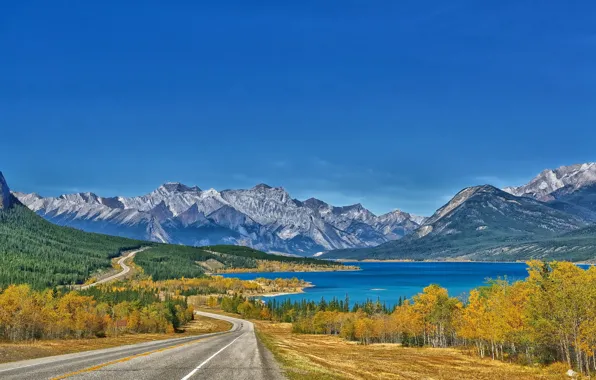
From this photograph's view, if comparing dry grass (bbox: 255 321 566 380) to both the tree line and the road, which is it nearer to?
the road

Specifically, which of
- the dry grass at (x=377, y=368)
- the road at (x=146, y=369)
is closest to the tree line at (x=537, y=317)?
the dry grass at (x=377, y=368)

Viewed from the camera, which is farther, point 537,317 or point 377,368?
point 537,317

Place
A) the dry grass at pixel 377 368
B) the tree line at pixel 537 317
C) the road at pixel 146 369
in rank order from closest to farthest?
the road at pixel 146 369
the dry grass at pixel 377 368
the tree line at pixel 537 317

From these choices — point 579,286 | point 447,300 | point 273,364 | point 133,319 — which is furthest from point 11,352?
point 133,319

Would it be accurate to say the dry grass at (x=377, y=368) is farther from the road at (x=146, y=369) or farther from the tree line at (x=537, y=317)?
the tree line at (x=537, y=317)

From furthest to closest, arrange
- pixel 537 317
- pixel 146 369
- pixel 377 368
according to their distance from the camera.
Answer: pixel 537 317 < pixel 377 368 < pixel 146 369

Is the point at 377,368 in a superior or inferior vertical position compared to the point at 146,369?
inferior

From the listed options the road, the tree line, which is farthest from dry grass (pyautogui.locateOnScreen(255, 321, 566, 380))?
the tree line

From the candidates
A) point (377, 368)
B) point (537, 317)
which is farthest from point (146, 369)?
point (537, 317)

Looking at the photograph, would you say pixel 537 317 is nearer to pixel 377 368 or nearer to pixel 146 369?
pixel 377 368

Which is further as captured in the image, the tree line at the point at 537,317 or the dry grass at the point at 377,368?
the tree line at the point at 537,317

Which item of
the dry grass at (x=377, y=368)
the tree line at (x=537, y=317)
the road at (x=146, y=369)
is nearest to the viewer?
the road at (x=146, y=369)

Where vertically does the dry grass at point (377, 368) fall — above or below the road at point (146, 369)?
below

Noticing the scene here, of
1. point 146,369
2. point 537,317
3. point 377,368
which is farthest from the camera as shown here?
point 537,317
